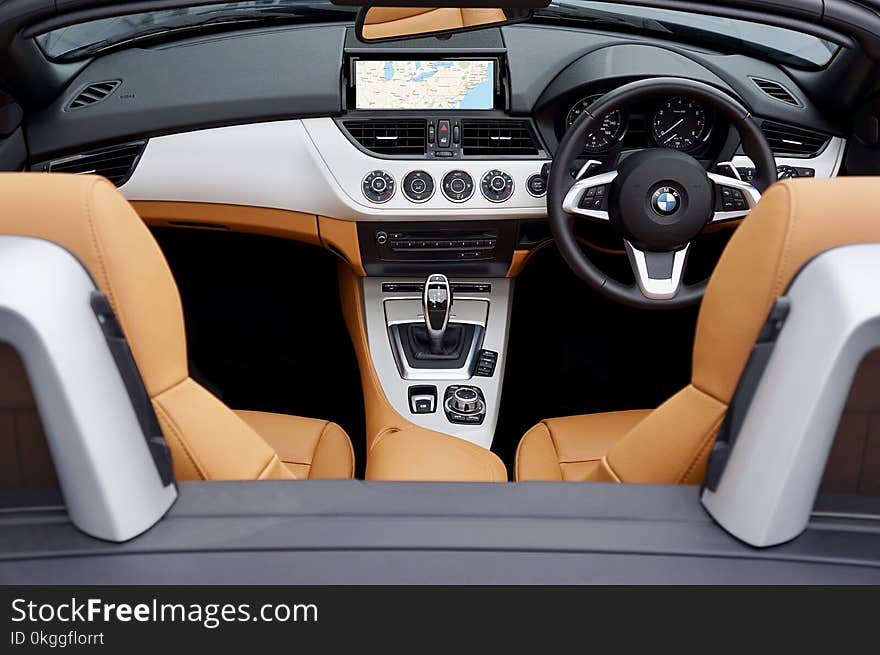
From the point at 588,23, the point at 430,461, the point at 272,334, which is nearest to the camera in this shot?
the point at 430,461

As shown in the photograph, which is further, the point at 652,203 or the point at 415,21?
the point at 415,21

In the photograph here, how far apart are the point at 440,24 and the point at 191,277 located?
1208mm

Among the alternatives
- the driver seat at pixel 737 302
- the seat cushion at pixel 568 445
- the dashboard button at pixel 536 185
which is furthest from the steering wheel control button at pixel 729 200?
the driver seat at pixel 737 302

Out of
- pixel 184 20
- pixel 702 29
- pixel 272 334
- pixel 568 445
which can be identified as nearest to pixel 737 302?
pixel 568 445

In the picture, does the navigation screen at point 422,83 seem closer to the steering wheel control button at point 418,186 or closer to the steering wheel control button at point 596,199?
the steering wheel control button at point 418,186

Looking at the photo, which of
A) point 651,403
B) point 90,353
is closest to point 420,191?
point 651,403

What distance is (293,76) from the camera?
229 centimetres

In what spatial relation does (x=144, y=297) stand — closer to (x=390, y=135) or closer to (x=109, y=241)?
(x=109, y=241)

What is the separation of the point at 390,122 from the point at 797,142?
1.13 meters

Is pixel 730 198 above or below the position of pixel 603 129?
below

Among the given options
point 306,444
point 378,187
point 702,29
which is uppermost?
point 702,29

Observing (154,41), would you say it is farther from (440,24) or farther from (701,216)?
(701,216)

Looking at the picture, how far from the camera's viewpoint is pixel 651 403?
286cm

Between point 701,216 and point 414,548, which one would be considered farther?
point 701,216
